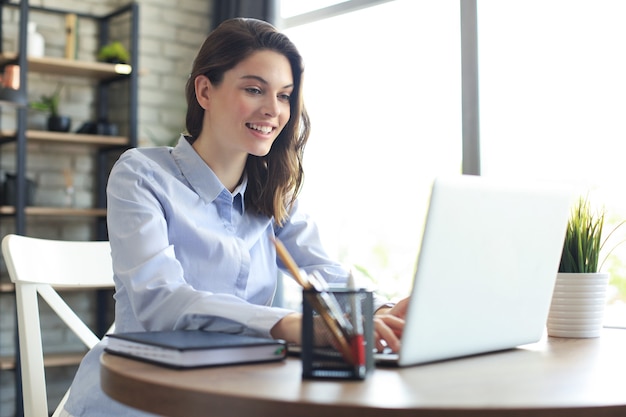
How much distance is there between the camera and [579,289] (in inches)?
62.1

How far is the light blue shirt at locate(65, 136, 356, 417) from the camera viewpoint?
127 cm

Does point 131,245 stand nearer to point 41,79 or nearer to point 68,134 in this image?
point 68,134

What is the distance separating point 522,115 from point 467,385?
8.36ft

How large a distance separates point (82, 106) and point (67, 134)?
38 centimetres

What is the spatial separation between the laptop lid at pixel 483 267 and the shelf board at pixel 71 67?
314 cm

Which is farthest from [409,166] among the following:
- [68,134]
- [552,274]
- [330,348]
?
[330,348]

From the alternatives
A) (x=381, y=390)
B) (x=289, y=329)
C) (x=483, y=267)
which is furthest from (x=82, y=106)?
(x=381, y=390)

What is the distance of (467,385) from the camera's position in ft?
3.15

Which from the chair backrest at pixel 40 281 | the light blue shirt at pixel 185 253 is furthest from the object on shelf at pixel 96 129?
the light blue shirt at pixel 185 253

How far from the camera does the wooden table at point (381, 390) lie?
33.0 inches

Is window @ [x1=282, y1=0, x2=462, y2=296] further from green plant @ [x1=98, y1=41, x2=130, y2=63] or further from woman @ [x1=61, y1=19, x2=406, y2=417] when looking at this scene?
woman @ [x1=61, y1=19, x2=406, y2=417]

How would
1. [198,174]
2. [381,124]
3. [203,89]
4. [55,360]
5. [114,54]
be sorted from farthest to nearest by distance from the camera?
[114,54], [381,124], [55,360], [203,89], [198,174]

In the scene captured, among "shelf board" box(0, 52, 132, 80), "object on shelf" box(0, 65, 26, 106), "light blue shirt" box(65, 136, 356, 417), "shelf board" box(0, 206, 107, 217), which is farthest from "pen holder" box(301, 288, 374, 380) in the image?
"shelf board" box(0, 52, 132, 80)

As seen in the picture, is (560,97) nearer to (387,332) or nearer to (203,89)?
(203,89)
